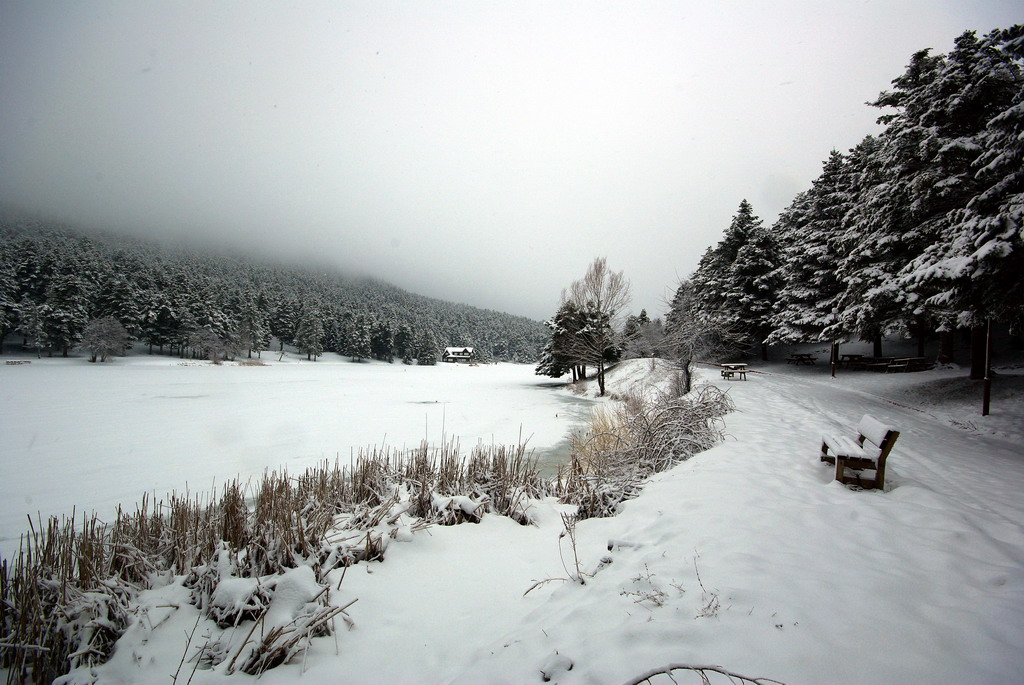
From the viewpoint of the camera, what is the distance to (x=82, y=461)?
30.0 ft

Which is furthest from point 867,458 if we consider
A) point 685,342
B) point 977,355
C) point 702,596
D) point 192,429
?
point 192,429

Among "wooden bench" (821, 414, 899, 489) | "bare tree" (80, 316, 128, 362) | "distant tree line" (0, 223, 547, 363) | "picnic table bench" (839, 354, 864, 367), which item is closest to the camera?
"wooden bench" (821, 414, 899, 489)

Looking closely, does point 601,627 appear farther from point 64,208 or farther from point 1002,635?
point 64,208

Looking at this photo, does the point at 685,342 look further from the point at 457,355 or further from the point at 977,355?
the point at 457,355

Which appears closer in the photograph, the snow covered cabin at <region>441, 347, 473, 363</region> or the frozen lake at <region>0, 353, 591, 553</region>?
the frozen lake at <region>0, 353, 591, 553</region>

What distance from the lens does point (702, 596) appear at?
246 cm

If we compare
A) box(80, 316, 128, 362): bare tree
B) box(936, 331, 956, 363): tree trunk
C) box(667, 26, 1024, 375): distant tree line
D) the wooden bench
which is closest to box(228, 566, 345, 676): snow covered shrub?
the wooden bench

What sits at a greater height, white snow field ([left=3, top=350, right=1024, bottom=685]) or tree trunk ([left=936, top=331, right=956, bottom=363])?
tree trunk ([left=936, top=331, right=956, bottom=363])

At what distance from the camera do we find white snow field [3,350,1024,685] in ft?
6.46

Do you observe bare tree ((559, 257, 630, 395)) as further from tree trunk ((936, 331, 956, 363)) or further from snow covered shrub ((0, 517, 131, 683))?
snow covered shrub ((0, 517, 131, 683))

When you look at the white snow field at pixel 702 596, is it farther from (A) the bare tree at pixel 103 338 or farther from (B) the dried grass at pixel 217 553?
(A) the bare tree at pixel 103 338

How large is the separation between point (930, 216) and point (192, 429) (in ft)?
79.9

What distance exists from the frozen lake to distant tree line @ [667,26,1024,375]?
990cm

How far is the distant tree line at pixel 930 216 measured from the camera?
24.4 feet
